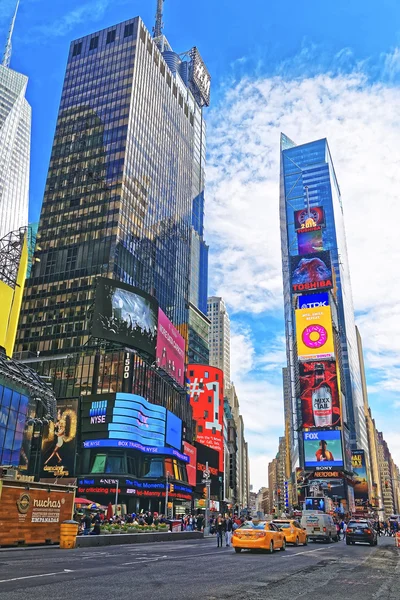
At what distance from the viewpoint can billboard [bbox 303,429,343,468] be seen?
11356 centimetres

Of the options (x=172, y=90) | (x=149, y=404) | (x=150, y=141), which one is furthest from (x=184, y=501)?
(x=172, y=90)

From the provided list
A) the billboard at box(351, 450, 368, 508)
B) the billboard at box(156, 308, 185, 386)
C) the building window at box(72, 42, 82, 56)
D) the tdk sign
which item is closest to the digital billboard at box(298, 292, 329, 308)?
the tdk sign

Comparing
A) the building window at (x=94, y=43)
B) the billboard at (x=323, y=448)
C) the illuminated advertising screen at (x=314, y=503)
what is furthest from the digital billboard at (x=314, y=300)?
the building window at (x=94, y=43)

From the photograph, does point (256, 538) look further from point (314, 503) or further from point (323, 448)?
point (323, 448)

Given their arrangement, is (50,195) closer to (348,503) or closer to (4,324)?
(4,324)

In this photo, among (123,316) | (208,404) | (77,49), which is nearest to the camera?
(123,316)

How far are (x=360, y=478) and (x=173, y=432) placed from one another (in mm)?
105396

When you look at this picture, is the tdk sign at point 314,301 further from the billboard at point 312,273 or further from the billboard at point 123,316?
the billboard at point 123,316

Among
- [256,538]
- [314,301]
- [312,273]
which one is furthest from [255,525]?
[312,273]

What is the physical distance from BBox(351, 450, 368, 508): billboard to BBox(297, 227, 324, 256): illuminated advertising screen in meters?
72.5

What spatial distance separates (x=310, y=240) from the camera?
Answer: 141875 mm

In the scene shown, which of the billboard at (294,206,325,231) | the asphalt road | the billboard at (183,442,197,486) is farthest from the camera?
the billboard at (294,206,325,231)

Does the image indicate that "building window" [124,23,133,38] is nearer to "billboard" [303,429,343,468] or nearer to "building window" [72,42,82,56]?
"building window" [72,42,82,56]

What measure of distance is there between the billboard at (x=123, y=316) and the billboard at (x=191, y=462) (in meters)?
21.7
